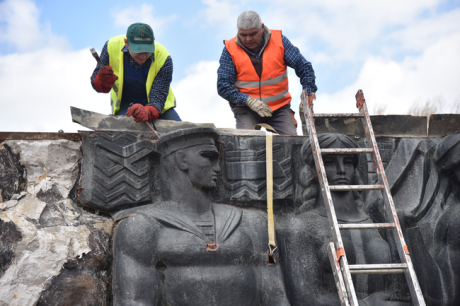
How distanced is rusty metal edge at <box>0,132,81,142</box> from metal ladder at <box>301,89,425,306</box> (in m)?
2.06

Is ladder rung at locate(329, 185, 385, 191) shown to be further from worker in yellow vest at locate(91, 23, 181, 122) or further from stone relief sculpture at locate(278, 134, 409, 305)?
worker in yellow vest at locate(91, 23, 181, 122)

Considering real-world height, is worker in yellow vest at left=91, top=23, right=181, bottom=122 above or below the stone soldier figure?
above

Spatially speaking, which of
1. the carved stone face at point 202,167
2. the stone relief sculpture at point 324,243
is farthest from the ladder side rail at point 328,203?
the carved stone face at point 202,167

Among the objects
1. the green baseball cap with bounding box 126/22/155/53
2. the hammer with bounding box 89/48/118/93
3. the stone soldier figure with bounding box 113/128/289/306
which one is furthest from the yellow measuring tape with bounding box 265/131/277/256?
the hammer with bounding box 89/48/118/93

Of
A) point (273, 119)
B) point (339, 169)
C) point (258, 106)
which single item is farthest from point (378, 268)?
point (273, 119)

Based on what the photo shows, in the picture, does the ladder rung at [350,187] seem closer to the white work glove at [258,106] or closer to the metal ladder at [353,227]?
the metal ladder at [353,227]

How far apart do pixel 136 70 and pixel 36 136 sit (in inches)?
48.9

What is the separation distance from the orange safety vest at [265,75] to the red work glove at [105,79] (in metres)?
1.35

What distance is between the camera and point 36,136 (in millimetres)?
4953

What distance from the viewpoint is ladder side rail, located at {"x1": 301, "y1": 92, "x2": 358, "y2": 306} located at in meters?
4.10

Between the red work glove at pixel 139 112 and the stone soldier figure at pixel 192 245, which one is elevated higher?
the red work glove at pixel 139 112

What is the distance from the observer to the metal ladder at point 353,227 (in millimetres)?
4137

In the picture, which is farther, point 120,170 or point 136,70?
point 136,70

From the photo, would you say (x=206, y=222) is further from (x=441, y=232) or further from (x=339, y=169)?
(x=441, y=232)
